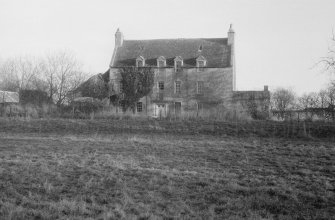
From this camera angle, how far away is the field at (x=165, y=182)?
665 centimetres

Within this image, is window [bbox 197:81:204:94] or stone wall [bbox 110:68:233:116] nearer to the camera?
stone wall [bbox 110:68:233:116]

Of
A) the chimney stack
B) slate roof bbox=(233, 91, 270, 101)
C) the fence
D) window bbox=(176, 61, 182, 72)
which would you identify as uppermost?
the chimney stack

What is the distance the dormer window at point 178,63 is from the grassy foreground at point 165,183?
26665 mm

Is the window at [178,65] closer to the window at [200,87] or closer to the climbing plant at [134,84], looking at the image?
the window at [200,87]

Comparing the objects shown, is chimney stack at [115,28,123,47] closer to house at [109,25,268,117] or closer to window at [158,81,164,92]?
house at [109,25,268,117]

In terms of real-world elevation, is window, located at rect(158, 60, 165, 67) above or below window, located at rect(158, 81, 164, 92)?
above

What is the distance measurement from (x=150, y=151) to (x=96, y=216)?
793cm

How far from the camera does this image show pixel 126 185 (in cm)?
846

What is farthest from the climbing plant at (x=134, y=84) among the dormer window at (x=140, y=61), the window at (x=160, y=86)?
the window at (x=160, y=86)

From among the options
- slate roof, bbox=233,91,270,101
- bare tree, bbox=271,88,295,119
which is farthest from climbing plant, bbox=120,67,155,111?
bare tree, bbox=271,88,295,119

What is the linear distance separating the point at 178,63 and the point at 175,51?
201cm

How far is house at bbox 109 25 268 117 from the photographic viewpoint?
4006 cm

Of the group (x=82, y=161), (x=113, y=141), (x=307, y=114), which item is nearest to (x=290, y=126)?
(x=307, y=114)

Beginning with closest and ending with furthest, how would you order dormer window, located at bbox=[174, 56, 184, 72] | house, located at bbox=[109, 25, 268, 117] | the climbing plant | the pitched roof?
the climbing plant
house, located at bbox=[109, 25, 268, 117]
dormer window, located at bbox=[174, 56, 184, 72]
the pitched roof
